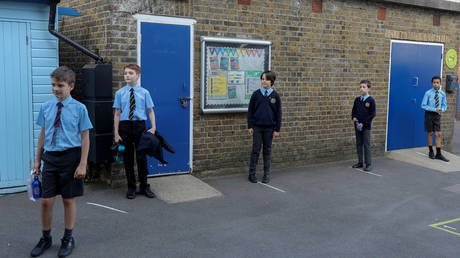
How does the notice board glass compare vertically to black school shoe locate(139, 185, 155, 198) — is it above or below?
above

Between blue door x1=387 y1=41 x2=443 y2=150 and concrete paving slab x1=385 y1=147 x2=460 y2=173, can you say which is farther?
blue door x1=387 y1=41 x2=443 y2=150

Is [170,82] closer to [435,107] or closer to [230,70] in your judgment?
[230,70]

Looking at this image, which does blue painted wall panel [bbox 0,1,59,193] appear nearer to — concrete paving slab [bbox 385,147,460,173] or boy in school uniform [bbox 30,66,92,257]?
boy in school uniform [bbox 30,66,92,257]

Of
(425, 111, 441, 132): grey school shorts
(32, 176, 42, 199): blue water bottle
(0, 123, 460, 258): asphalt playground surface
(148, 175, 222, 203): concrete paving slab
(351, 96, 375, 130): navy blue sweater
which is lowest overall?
(0, 123, 460, 258): asphalt playground surface

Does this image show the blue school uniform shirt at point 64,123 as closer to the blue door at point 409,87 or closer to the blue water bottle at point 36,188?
the blue water bottle at point 36,188

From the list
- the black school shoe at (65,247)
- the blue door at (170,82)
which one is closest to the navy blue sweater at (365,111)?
the blue door at (170,82)

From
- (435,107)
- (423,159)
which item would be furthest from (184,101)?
(435,107)

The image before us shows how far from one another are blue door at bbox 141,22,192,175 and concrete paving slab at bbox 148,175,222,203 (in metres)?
0.22

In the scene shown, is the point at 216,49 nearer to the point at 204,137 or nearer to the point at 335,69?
the point at 204,137

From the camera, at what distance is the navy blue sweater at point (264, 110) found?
7590 mm

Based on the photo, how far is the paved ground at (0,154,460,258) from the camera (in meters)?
4.93

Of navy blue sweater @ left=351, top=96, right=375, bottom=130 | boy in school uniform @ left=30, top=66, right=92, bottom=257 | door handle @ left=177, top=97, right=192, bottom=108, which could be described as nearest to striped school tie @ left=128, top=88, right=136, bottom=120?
door handle @ left=177, top=97, right=192, bottom=108

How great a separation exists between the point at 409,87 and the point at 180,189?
6.39 m

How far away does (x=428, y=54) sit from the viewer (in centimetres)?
1100
